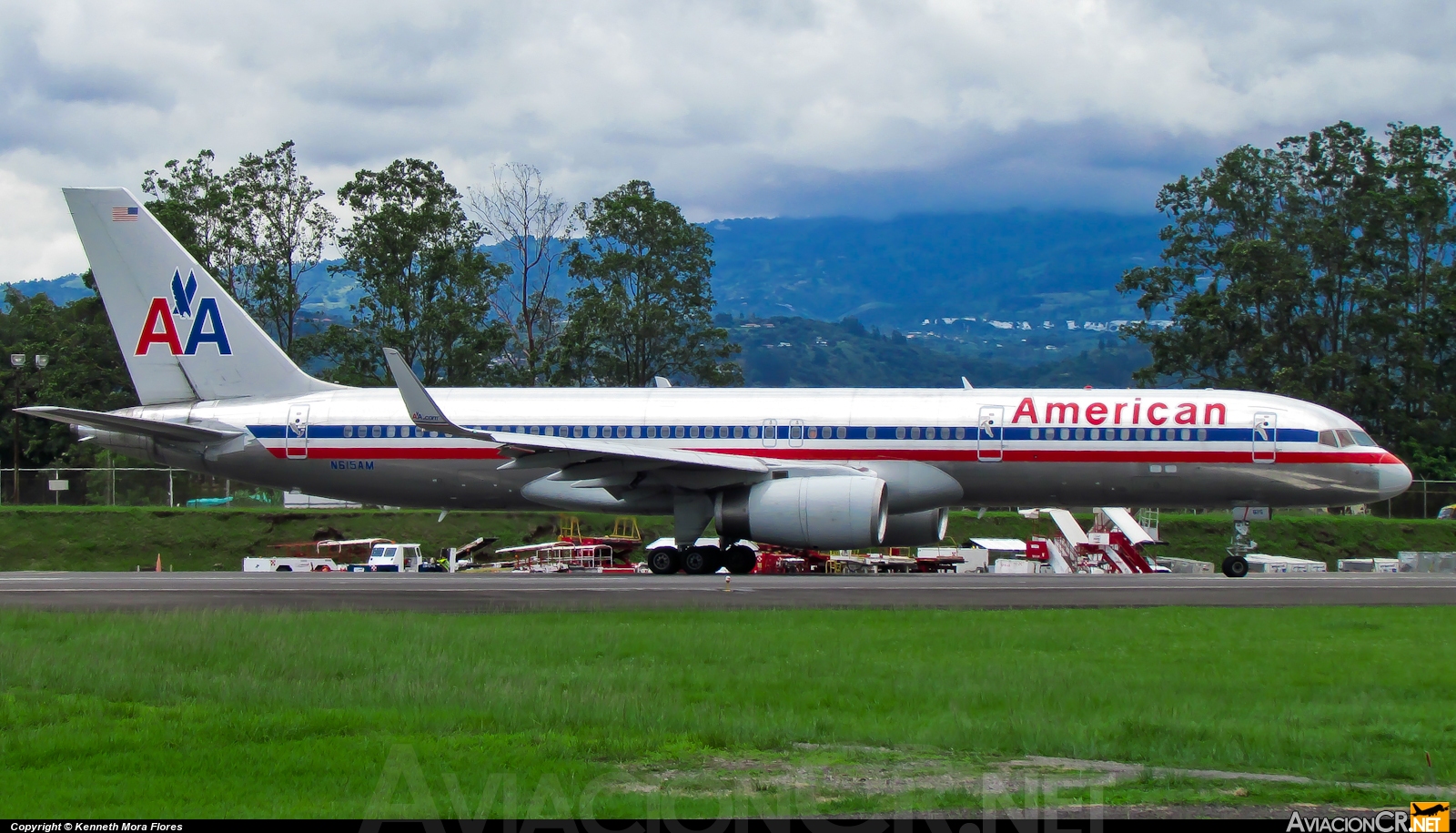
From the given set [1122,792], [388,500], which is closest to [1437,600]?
[1122,792]

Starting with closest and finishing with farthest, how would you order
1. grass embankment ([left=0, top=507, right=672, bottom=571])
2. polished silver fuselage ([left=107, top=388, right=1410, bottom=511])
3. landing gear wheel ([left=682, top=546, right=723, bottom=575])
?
polished silver fuselage ([left=107, top=388, right=1410, bottom=511])
landing gear wheel ([left=682, top=546, right=723, bottom=575])
grass embankment ([left=0, top=507, right=672, bottom=571])

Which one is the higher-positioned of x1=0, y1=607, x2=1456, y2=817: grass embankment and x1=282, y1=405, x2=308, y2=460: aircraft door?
x1=282, y1=405, x2=308, y2=460: aircraft door

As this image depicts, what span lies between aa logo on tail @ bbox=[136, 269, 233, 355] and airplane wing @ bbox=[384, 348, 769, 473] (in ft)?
22.5

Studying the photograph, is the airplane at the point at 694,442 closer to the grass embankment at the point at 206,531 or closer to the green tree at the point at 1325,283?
the grass embankment at the point at 206,531

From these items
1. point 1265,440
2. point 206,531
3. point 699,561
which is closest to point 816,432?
point 699,561

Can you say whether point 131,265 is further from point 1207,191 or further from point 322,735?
point 1207,191

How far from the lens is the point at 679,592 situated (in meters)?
20.7

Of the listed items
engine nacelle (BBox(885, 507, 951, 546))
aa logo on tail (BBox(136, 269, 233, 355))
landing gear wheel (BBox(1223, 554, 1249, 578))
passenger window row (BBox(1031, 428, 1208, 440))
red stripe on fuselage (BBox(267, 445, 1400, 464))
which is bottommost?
landing gear wheel (BBox(1223, 554, 1249, 578))

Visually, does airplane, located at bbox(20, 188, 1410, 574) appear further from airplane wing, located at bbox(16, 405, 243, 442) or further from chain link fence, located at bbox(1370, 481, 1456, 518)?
chain link fence, located at bbox(1370, 481, 1456, 518)

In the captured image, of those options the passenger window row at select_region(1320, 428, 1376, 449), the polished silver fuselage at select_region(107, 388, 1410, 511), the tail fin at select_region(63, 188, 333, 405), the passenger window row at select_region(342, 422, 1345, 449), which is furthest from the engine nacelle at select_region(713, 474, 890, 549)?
the tail fin at select_region(63, 188, 333, 405)

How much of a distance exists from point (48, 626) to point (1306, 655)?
12.7 m

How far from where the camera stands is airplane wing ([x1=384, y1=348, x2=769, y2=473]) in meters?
24.2

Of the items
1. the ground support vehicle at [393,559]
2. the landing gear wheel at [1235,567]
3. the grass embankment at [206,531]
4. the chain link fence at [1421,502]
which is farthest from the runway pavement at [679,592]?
the chain link fence at [1421,502]

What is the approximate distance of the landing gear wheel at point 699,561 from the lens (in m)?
27.1
